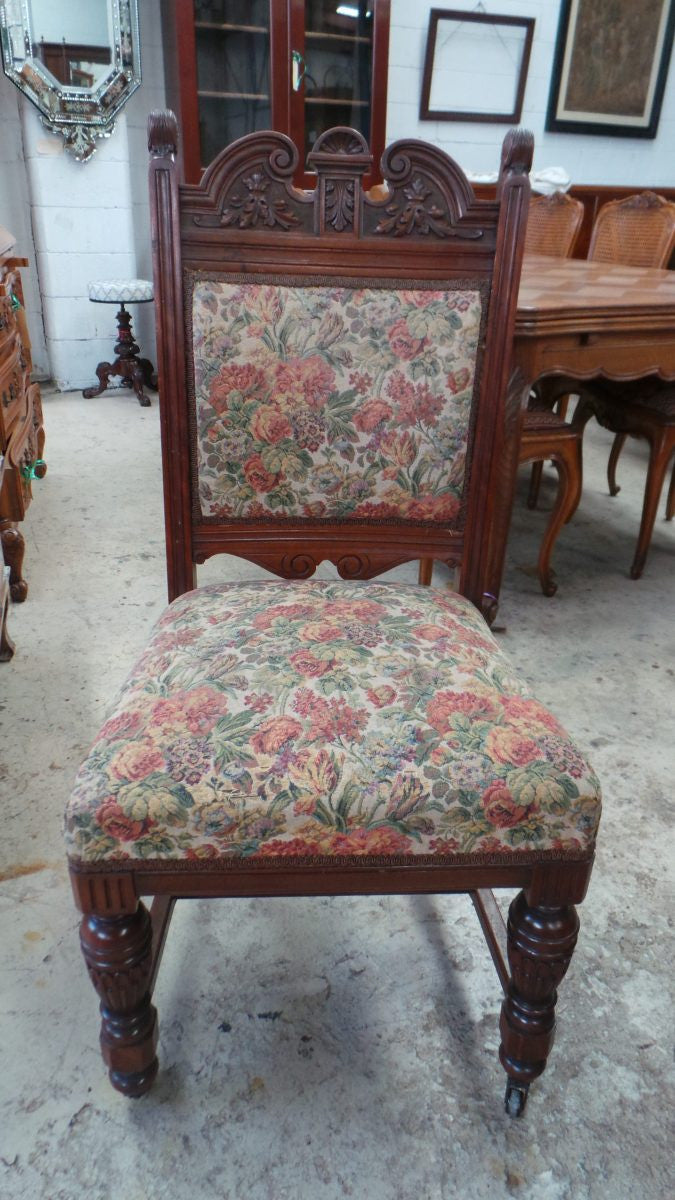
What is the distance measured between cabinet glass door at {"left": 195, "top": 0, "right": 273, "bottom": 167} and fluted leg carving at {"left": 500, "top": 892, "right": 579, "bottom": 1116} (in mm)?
3935

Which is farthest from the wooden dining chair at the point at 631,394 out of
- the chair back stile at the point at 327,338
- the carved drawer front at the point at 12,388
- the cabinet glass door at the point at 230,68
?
the cabinet glass door at the point at 230,68

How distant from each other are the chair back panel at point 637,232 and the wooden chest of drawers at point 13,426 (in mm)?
2471

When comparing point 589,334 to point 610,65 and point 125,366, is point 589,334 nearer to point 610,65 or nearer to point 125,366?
point 125,366

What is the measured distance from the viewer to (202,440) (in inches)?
49.3

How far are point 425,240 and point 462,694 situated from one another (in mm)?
673

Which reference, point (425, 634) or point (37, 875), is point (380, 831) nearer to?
point (425, 634)

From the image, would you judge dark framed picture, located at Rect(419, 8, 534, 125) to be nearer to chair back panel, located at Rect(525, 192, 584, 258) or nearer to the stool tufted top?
chair back panel, located at Rect(525, 192, 584, 258)

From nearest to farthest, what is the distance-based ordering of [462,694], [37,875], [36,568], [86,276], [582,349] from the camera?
[462,694]
[37,875]
[582,349]
[36,568]
[86,276]

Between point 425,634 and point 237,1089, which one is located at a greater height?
point 425,634

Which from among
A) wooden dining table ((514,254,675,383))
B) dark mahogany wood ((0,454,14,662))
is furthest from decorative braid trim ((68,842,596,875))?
wooden dining table ((514,254,675,383))

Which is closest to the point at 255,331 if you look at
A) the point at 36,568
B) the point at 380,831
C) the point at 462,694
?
the point at 462,694

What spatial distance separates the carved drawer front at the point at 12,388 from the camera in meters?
2.16

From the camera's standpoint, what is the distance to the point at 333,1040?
1.15 meters

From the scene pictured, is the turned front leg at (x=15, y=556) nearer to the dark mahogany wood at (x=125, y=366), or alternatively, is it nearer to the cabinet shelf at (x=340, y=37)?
the dark mahogany wood at (x=125, y=366)
